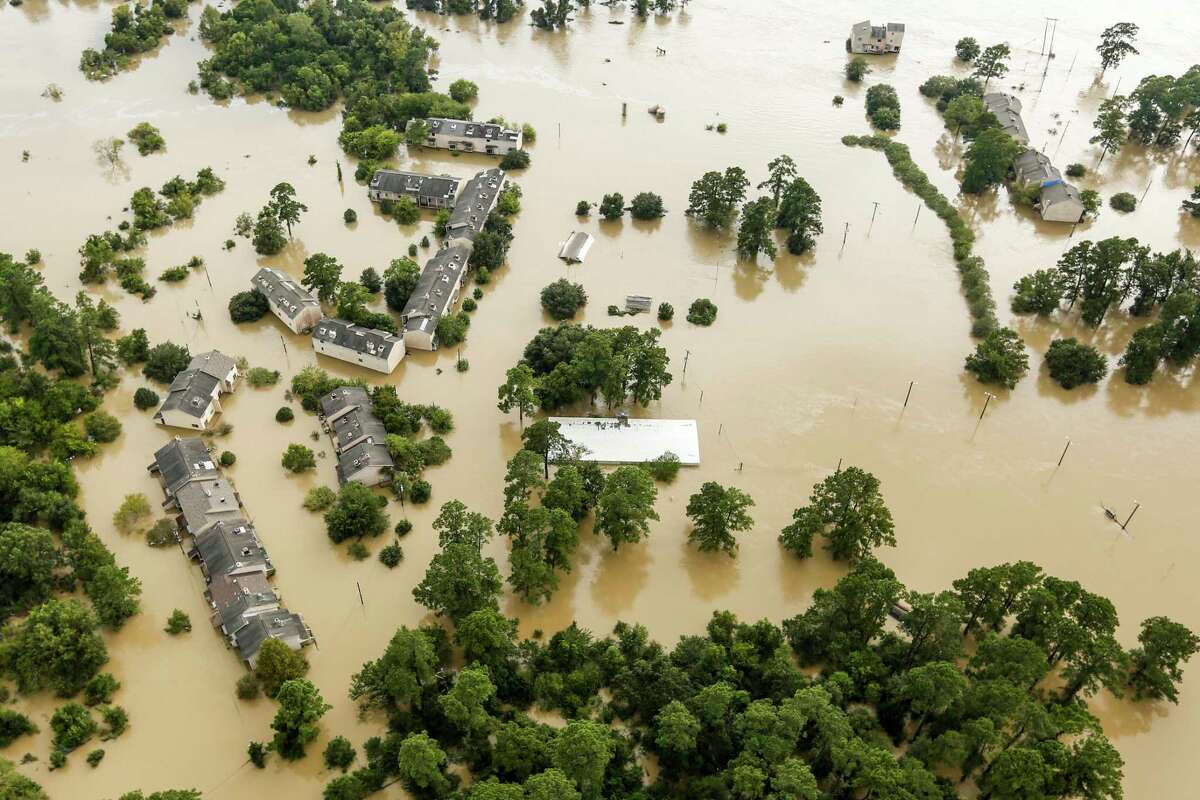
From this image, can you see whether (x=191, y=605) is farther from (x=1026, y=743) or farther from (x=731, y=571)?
(x=1026, y=743)

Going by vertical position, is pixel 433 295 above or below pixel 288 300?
above

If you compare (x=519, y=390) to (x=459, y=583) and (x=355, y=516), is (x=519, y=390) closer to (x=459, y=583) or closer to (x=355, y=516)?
(x=355, y=516)

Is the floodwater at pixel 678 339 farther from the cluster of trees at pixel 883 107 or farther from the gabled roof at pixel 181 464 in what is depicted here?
the cluster of trees at pixel 883 107

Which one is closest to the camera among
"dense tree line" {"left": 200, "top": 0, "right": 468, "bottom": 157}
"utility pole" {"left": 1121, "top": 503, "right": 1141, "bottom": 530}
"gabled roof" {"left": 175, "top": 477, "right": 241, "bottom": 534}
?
"gabled roof" {"left": 175, "top": 477, "right": 241, "bottom": 534}

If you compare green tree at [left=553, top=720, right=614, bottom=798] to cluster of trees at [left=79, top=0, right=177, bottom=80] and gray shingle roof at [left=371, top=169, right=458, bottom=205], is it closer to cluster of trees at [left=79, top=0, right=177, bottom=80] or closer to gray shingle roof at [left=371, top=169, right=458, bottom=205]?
gray shingle roof at [left=371, top=169, right=458, bottom=205]

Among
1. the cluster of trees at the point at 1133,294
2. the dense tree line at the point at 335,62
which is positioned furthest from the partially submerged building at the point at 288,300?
the cluster of trees at the point at 1133,294

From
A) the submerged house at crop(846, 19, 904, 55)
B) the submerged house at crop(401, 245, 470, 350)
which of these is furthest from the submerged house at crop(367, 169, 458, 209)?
the submerged house at crop(846, 19, 904, 55)

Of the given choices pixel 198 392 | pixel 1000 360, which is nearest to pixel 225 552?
pixel 198 392
